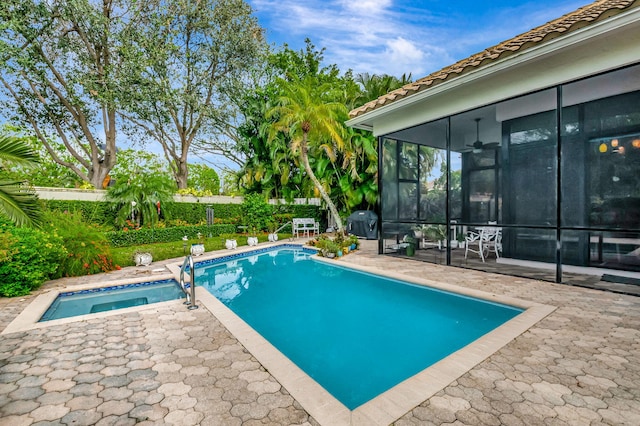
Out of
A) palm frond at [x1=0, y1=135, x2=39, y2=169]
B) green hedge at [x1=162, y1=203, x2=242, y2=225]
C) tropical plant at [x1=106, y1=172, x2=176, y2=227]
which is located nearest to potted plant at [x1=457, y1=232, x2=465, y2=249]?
green hedge at [x1=162, y1=203, x2=242, y2=225]

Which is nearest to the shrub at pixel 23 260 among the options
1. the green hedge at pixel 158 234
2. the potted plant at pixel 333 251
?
the green hedge at pixel 158 234

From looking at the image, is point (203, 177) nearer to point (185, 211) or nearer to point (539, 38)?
point (185, 211)

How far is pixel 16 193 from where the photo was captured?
5012 mm

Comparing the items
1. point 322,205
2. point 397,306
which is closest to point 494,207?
point 397,306

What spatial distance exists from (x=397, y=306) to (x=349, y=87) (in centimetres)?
1347

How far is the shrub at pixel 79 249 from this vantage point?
6.63m

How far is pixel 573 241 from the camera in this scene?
251 inches

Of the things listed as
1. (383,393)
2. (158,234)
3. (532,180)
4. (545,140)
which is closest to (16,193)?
(158,234)

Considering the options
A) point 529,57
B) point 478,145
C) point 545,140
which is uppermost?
point 529,57

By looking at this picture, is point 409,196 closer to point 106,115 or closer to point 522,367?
point 522,367

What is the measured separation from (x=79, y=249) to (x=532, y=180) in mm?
10617

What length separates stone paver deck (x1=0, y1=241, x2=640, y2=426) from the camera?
83.4 inches

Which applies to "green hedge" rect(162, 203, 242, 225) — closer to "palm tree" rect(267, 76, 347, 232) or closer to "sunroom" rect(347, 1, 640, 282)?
"palm tree" rect(267, 76, 347, 232)

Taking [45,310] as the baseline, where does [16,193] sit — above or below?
above
